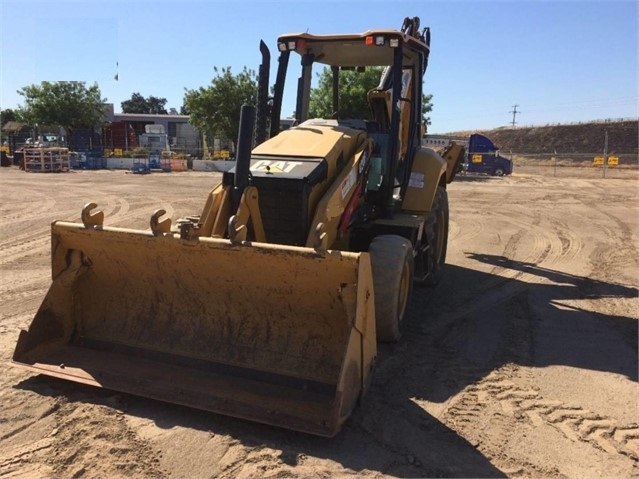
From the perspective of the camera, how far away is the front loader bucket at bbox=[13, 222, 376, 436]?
371cm

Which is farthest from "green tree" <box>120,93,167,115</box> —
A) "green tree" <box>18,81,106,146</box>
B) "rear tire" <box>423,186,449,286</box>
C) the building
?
"rear tire" <box>423,186,449,286</box>

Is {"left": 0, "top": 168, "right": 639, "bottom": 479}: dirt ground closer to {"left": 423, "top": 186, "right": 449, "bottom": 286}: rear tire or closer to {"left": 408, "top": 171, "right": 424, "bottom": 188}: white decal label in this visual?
{"left": 423, "top": 186, "right": 449, "bottom": 286}: rear tire

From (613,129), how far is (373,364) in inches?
2894

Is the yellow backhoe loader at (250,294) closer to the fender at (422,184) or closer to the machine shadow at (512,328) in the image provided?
the machine shadow at (512,328)

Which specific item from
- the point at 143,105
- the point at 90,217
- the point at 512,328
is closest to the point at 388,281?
the point at 512,328

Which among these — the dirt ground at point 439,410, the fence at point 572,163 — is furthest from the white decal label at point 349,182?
the fence at point 572,163

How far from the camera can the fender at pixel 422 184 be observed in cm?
659

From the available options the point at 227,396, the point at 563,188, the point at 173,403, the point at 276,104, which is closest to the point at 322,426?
the point at 227,396

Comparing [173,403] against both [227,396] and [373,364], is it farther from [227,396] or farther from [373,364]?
[373,364]

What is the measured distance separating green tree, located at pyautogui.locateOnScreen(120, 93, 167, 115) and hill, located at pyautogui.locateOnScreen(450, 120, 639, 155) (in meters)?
60.2

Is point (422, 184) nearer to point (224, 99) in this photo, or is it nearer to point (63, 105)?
point (224, 99)

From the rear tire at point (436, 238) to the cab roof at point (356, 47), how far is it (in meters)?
1.86

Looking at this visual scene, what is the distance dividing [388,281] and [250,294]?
4.03 feet

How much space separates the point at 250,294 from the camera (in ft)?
13.9
